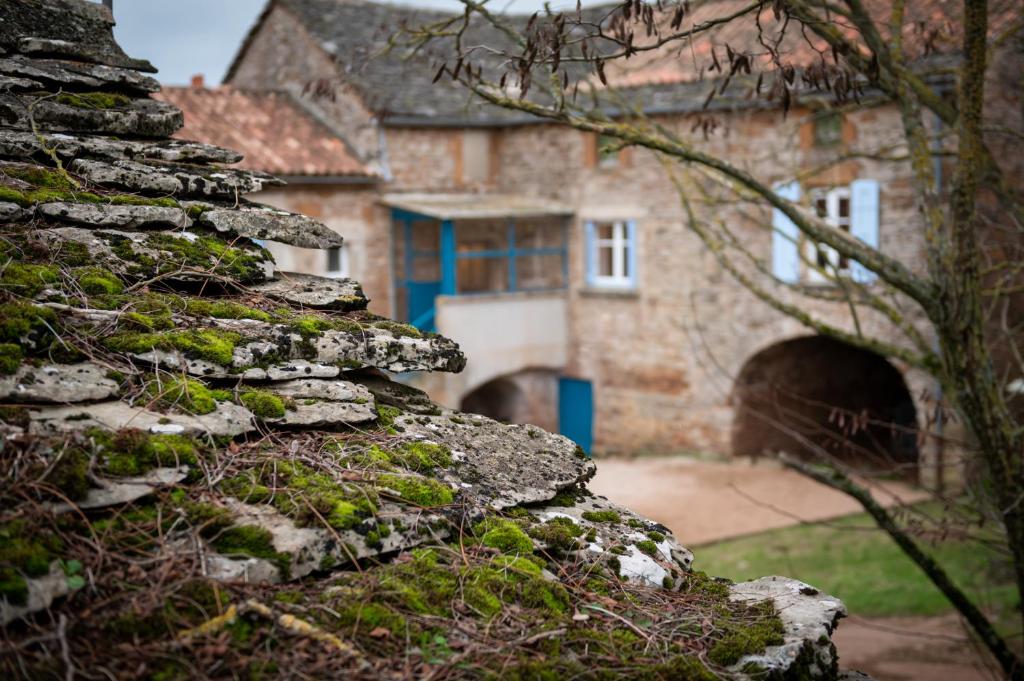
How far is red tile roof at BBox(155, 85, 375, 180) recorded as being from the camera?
690 inches

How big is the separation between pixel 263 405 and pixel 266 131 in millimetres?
16385

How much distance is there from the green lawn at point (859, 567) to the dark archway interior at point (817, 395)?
12.6ft

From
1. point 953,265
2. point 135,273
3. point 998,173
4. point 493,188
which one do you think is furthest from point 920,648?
point 493,188

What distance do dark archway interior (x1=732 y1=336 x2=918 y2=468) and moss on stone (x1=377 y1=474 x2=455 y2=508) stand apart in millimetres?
15681

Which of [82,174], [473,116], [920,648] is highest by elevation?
[473,116]

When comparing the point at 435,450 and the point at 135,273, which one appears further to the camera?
the point at 135,273

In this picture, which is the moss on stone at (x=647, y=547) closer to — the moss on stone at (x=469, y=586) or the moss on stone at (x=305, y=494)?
the moss on stone at (x=469, y=586)

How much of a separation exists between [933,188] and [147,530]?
5125 millimetres

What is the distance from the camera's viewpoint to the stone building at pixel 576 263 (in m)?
18.3

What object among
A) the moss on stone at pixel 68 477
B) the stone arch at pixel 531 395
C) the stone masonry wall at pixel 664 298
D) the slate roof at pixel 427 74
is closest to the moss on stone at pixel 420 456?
the moss on stone at pixel 68 477

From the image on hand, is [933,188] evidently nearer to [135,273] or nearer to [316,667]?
[135,273]

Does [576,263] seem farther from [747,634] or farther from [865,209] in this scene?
[747,634]

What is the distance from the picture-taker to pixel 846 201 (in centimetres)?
1677

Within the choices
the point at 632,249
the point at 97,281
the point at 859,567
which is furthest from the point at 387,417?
the point at 632,249
